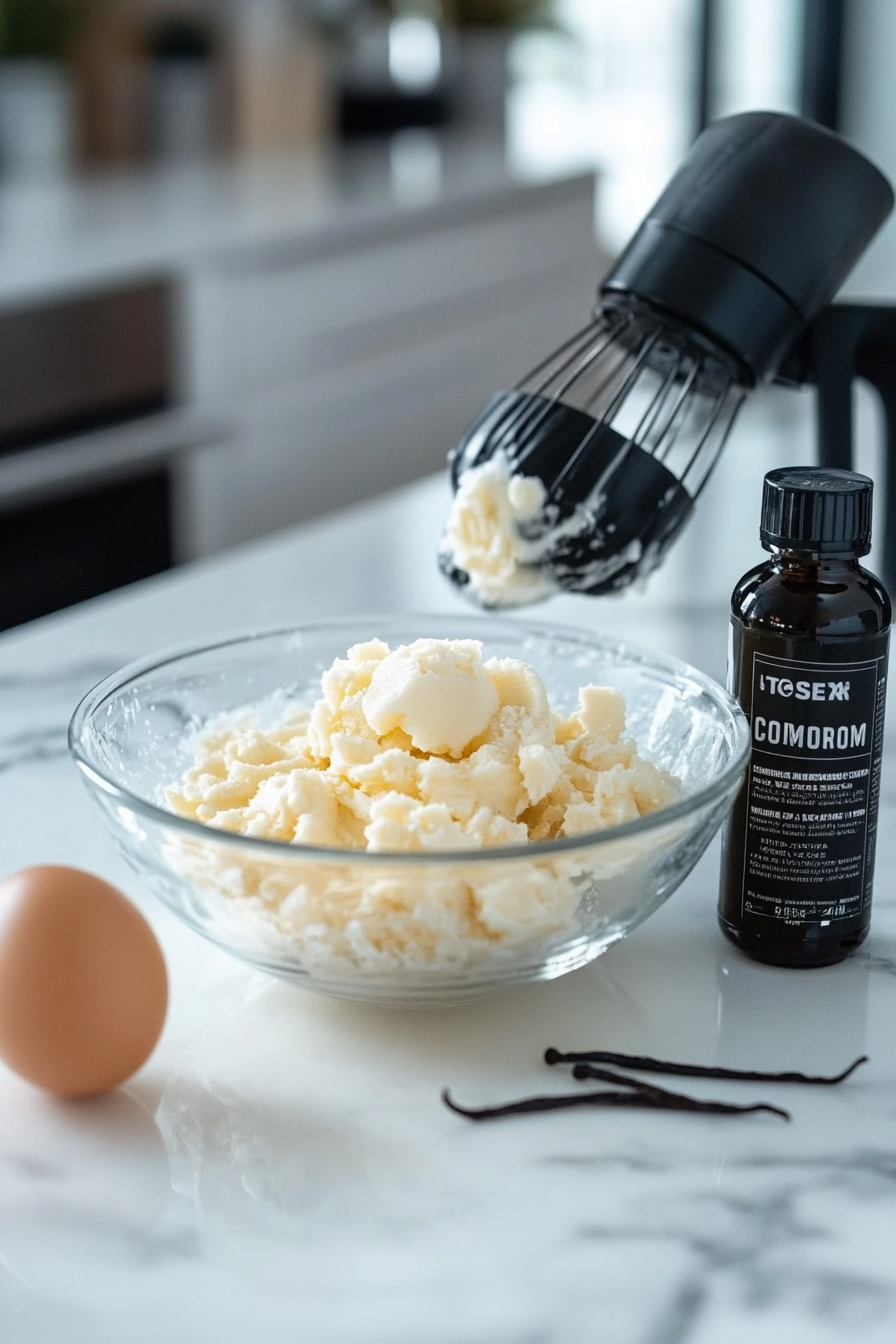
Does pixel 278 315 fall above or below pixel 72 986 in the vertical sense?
below

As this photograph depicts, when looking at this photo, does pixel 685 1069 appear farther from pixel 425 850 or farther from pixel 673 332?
pixel 673 332

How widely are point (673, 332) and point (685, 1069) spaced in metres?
0.47

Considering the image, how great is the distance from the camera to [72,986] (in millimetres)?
582

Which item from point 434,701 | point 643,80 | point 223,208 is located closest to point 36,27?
point 223,208

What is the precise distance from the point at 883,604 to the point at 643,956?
19 centimetres

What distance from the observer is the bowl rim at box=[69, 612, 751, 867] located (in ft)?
1.86

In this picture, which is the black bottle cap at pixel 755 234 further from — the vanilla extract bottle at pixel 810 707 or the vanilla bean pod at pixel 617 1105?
the vanilla bean pod at pixel 617 1105

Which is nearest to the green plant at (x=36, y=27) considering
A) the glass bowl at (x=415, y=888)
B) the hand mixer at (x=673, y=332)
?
the hand mixer at (x=673, y=332)

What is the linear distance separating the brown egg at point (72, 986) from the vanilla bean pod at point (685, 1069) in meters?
0.16

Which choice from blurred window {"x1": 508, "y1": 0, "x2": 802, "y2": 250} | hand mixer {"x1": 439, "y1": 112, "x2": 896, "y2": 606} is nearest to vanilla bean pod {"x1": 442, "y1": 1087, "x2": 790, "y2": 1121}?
hand mixer {"x1": 439, "y1": 112, "x2": 896, "y2": 606}

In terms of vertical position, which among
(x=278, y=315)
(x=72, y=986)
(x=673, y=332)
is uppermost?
(x=673, y=332)

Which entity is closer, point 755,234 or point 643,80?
point 755,234

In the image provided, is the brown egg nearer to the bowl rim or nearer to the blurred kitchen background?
the bowl rim

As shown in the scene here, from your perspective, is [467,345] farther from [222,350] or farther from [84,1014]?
[84,1014]
